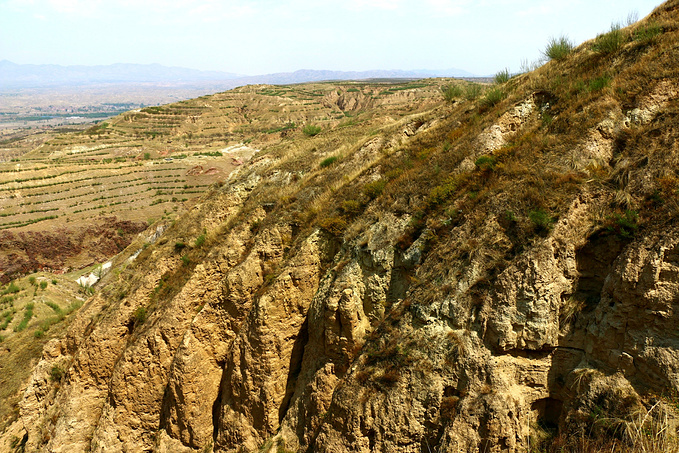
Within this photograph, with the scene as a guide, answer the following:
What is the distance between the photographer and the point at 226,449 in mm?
9781

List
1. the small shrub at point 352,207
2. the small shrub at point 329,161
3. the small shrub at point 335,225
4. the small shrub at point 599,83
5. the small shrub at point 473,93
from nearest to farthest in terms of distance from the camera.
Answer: the small shrub at point 599,83, the small shrub at point 335,225, the small shrub at point 352,207, the small shrub at point 473,93, the small shrub at point 329,161

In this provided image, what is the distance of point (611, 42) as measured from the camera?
873 centimetres

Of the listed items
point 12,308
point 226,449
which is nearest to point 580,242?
point 226,449

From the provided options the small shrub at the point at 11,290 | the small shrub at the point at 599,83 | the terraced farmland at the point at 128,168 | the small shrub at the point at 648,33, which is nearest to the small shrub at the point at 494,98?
the small shrub at the point at 599,83

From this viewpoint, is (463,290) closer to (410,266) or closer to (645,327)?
(410,266)

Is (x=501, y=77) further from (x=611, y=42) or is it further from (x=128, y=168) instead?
(x=128, y=168)

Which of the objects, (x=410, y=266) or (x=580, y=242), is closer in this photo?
(x=580, y=242)

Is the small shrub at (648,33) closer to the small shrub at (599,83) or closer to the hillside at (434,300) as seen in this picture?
the hillside at (434,300)

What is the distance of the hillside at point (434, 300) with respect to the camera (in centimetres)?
543

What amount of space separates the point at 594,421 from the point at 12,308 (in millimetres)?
26791

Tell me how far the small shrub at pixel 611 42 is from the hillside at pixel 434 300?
6cm

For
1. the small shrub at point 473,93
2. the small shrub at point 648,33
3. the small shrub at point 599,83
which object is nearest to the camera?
the small shrub at point 599,83

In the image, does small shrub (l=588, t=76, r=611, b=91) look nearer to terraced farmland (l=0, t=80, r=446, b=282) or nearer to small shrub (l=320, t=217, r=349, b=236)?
small shrub (l=320, t=217, r=349, b=236)

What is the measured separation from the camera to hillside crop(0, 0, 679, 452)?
5.43 m
